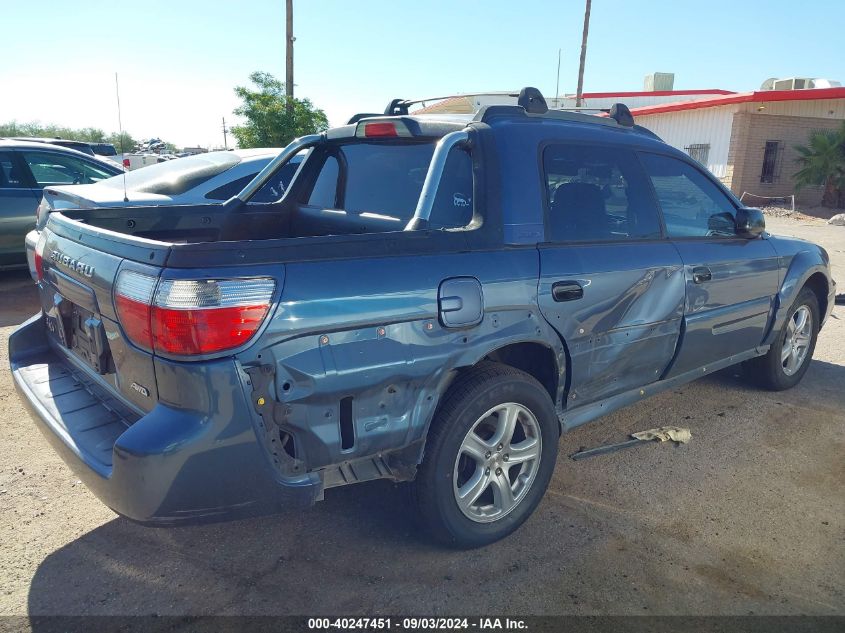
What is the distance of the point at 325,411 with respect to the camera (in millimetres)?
2389

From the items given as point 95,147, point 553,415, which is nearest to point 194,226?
point 553,415

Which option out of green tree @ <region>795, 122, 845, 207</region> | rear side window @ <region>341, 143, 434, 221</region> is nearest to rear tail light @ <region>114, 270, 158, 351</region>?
rear side window @ <region>341, 143, 434, 221</region>

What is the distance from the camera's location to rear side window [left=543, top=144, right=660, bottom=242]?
326cm

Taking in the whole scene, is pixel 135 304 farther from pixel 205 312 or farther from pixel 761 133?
pixel 761 133

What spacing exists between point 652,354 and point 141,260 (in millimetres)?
2672

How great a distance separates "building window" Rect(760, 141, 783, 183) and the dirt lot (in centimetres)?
2169

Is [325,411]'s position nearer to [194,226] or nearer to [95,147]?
[194,226]

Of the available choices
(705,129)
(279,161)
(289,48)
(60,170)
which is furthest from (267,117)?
(705,129)

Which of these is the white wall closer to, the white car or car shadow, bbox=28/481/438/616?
the white car

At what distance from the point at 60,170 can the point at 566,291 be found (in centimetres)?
740

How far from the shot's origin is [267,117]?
15.8 metres

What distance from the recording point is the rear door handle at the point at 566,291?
306 centimetres

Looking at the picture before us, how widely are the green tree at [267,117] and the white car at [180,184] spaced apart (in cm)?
904

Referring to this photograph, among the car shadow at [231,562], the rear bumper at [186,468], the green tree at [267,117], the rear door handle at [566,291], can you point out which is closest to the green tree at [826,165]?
the green tree at [267,117]
